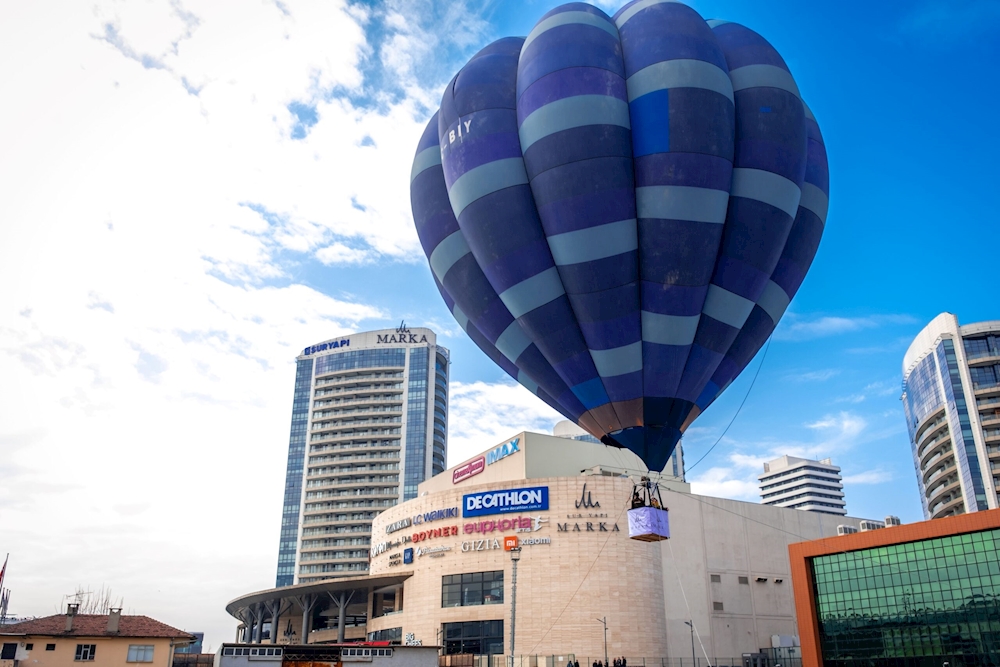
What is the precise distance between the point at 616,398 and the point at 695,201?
608cm

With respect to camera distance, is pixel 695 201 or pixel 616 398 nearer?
pixel 695 201

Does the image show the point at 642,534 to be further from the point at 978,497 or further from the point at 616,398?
the point at 978,497

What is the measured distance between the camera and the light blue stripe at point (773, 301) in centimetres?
2431

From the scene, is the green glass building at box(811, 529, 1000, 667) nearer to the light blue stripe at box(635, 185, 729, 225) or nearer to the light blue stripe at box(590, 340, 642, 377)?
the light blue stripe at box(590, 340, 642, 377)

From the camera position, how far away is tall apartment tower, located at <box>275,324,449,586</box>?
445 ft

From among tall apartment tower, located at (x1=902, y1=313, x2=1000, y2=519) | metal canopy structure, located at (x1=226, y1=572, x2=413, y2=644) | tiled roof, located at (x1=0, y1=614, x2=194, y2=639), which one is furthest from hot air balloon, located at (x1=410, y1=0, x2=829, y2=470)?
tall apartment tower, located at (x1=902, y1=313, x2=1000, y2=519)

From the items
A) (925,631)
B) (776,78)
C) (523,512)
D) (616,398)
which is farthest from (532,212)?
(523,512)

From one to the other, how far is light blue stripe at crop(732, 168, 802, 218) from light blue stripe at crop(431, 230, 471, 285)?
835 centimetres

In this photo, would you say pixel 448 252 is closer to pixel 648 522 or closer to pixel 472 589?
pixel 648 522

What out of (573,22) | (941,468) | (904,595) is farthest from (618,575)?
(941,468)

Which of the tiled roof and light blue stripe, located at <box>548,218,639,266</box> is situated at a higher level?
light blue stripe, located at <box>548,218,639,266</box>

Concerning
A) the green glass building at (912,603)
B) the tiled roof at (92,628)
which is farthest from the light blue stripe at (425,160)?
the green glass building at (912,603)

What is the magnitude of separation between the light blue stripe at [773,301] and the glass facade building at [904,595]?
27224mm

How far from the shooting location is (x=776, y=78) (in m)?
23.2
